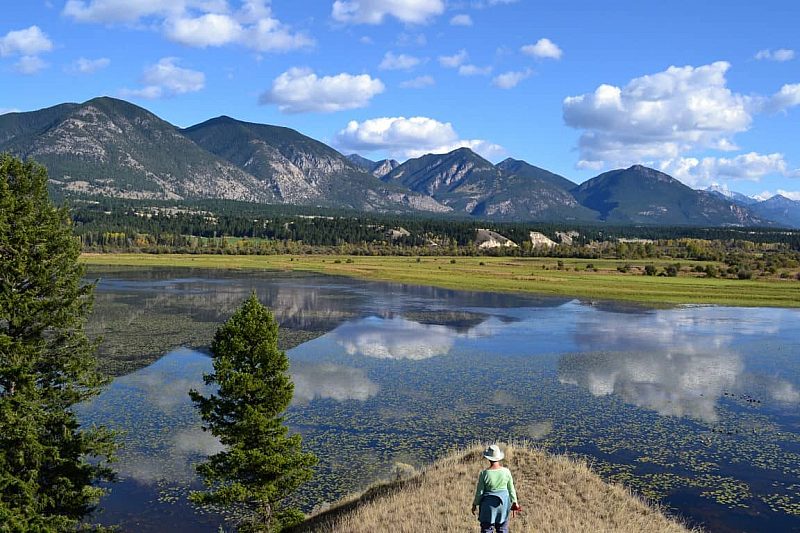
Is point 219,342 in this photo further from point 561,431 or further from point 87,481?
point 561,431

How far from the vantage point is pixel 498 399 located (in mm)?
41781

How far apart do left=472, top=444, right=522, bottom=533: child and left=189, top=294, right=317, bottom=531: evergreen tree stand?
10700 millimetres

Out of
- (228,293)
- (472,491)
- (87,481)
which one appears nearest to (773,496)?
(472,491)

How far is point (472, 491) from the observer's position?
22.7 meters

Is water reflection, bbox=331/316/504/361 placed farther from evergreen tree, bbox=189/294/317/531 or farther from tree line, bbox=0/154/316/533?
tree line, bbox=0/154/316/533

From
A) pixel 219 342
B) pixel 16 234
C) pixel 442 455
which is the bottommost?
pixel 442 455

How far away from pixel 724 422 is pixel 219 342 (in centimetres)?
2918

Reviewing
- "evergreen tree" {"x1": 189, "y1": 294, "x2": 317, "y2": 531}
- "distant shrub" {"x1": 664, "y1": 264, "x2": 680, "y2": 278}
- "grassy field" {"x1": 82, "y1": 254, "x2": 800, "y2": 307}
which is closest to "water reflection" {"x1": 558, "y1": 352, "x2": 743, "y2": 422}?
"evergreen tree" {"x1": 189, "y1": 294, "x2": 317, "y2": 531}

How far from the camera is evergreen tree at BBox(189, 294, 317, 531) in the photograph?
23.8 m

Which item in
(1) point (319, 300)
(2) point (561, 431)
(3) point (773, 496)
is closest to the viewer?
(3) point (773, 496)

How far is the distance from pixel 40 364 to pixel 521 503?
1899 cm

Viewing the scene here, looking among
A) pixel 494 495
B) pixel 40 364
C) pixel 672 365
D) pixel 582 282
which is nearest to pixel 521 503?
pixel 494 495

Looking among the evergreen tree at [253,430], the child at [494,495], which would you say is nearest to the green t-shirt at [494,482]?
the child at [494,495]

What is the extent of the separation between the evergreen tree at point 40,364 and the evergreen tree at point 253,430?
15.1 ft
